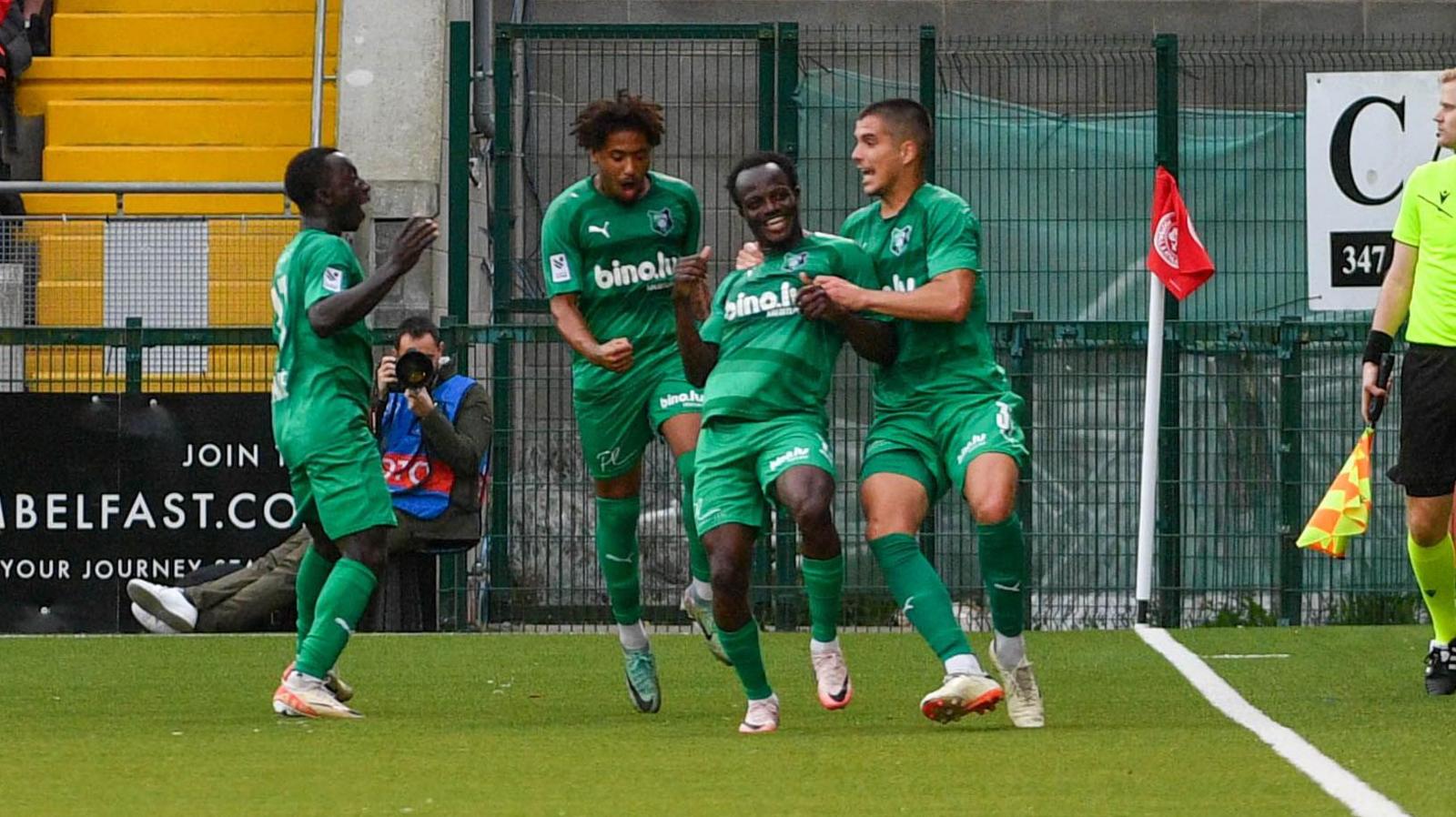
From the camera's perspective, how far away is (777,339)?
311 inches

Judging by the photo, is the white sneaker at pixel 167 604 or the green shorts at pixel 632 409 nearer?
the green shorts at pixel 632 409

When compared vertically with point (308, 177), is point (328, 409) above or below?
below

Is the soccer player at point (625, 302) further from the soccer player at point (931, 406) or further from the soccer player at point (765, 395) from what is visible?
the soccer player at point (931, 406)

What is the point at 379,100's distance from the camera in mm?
17000

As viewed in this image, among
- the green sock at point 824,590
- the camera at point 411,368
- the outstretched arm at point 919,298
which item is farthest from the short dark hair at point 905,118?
the camera at point 411,368

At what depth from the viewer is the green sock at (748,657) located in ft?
26.0

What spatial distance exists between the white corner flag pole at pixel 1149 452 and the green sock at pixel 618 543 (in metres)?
4.70

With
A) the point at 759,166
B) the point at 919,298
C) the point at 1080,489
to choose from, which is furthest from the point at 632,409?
the point at 1080,489

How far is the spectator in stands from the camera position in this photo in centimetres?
1317

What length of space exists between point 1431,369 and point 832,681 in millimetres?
2461

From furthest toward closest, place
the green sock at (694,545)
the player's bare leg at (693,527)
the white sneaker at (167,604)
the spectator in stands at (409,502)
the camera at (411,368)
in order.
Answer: the white sneaker at (167,604), the spectator in stands at (409,502), the camera at (411,368), the green sock at (694,545), the player's bare leg at (693,527)

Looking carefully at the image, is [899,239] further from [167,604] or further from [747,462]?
[167,604]

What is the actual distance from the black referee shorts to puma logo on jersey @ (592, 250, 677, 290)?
256 centimetres

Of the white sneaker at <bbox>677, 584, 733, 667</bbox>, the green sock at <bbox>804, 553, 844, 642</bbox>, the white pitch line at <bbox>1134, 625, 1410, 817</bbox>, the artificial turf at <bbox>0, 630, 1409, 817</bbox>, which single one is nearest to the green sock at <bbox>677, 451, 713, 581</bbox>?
the white sneaker at <bbox>677, 584, 733, 667</bbox>
